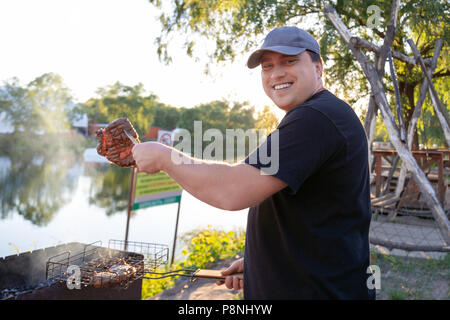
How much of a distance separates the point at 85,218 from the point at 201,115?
29.7 m

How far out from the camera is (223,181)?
48.5 inches

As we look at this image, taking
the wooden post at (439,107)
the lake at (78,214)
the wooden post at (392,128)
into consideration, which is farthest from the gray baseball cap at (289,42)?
the wooden post at (439,107)

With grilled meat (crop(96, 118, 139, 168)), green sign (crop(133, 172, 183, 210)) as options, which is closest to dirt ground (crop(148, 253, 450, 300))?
green sign (crop(133, 172, 183, 210))

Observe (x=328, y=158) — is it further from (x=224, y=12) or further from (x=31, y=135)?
(x=31, y=135)

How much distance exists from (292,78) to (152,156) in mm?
659

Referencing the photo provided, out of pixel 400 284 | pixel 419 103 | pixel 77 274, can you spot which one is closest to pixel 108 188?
pixel 419 103

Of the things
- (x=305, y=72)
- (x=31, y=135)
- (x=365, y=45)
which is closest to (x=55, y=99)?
(x=31, y=135)

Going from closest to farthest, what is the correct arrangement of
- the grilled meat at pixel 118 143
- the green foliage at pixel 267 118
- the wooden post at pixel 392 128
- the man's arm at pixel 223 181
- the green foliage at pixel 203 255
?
the man's arm at pixel 223 181 < the grilled meat at pixel 118 143 < the green foliage at pixel 267 118 < the wooden post at pixel 392 128 < the green foliage at pixel 203 255

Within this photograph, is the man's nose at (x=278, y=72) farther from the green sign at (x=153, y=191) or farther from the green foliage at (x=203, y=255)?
the green sign at (x=153, y=191)

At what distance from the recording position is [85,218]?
43.6 ft

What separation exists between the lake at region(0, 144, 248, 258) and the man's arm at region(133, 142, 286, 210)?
4.36 m

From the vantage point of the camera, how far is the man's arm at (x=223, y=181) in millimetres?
1217

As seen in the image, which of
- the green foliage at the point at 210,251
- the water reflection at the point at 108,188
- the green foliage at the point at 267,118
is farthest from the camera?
the water reflection at the point at 108,188

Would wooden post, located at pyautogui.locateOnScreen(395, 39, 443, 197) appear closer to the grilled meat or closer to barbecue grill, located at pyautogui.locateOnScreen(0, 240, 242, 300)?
barbecue grill, located at pyautogui.locateOnScreen(0, 240, 242, 300)
